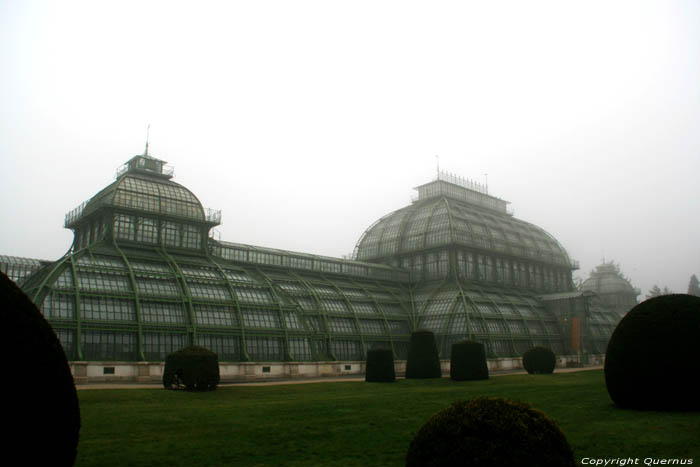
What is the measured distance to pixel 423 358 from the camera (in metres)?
48.7

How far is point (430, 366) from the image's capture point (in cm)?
4847

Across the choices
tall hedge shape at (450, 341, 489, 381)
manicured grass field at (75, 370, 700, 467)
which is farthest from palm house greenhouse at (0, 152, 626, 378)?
tall hedge shape at (450, 341, 489, 381)

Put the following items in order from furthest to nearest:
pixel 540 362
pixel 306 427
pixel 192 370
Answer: pixel 540 362 → pixel 192 370 → pixel 306 427

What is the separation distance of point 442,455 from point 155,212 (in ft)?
173

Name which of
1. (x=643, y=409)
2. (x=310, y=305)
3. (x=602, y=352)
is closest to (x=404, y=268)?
(x=310, y=305)

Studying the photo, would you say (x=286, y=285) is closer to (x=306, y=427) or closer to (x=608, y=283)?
(x=306, y=427)

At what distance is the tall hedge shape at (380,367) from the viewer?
46.0 meters

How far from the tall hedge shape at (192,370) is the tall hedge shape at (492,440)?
92.5 feet

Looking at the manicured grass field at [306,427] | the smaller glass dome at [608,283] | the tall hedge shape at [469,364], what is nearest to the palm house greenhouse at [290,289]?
the manicured grass field at [306,427]

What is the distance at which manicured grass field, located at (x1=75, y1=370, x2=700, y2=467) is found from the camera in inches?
638

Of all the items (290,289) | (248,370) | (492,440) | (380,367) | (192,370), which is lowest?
(248,370)

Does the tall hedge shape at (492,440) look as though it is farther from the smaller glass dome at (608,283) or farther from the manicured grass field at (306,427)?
the smaller glass dome at (608,283)

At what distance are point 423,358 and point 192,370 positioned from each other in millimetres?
20777

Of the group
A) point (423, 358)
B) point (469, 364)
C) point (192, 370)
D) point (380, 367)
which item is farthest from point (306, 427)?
point (423, 358)
